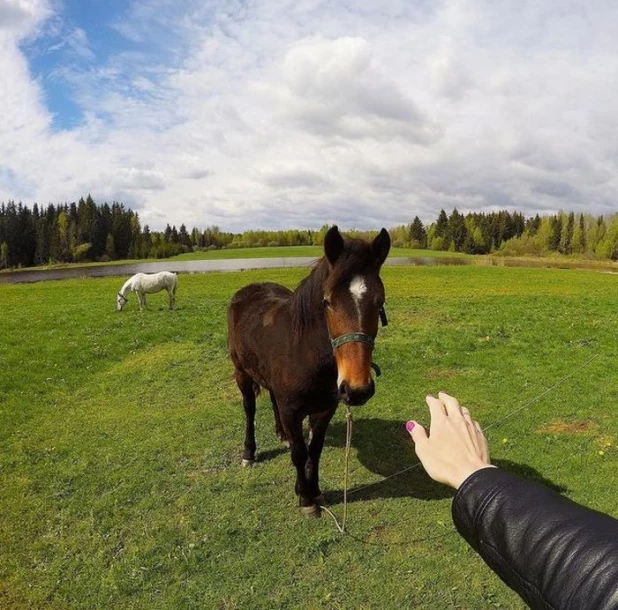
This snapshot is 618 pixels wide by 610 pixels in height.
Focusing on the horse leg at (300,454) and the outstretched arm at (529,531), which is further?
the horse leg at (300,454)

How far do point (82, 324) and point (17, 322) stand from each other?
6.82 ft

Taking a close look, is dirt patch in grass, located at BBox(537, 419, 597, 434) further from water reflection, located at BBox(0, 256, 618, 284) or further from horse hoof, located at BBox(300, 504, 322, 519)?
water reflection, located at BBox(0, 256, 618, 284)

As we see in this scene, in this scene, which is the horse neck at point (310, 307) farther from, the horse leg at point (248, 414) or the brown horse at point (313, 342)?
the horse leg at point (248, 414)

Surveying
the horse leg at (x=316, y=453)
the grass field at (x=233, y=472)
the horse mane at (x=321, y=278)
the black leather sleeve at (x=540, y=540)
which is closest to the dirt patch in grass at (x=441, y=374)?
the grass field at (x=233, y=472)

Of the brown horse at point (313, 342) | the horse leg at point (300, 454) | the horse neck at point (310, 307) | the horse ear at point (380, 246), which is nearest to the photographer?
the brown horse at point (313, 342)

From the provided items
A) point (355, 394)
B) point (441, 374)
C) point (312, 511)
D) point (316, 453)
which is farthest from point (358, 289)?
point (441, 374)

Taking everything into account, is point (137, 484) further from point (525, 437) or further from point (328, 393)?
point (525, 437)

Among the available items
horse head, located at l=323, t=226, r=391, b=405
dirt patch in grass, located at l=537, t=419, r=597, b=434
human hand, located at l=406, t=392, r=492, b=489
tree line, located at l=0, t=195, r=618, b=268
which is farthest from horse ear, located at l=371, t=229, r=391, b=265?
tree line, located at l=0, t=195, r=618, b=268

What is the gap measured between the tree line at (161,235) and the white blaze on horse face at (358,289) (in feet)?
352

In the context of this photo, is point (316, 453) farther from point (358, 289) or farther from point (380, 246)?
point (380, 246)

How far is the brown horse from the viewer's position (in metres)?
4.02

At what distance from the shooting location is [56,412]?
9.15 meters

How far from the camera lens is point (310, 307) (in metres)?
5.02

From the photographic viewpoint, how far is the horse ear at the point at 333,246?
407cm
